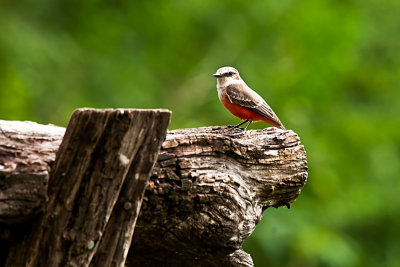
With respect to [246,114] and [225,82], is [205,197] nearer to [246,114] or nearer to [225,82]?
[246,114]

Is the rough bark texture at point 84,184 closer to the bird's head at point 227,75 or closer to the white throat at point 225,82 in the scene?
the white throat at point 225,82

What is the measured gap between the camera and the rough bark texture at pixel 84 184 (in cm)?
343

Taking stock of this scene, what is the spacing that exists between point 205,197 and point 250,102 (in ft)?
11.2

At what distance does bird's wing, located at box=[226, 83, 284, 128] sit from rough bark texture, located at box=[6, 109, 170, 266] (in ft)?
12.8

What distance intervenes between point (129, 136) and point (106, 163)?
0.17 metres

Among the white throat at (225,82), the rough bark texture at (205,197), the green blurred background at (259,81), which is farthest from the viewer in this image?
the green blurred background at (259,81)

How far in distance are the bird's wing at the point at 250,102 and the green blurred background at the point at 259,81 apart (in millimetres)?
2183

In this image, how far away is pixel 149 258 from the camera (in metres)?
4.39

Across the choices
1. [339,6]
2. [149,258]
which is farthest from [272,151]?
[339,6]

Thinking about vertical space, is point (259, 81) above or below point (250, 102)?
above

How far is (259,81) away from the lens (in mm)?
11625

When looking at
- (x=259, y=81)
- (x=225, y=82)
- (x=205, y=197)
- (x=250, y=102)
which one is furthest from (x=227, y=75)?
(x=205, y=197)

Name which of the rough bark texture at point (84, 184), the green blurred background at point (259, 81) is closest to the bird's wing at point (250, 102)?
the green blurred background at point (259, 81)

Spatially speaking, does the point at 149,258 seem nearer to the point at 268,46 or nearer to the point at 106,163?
the point at 106,163
